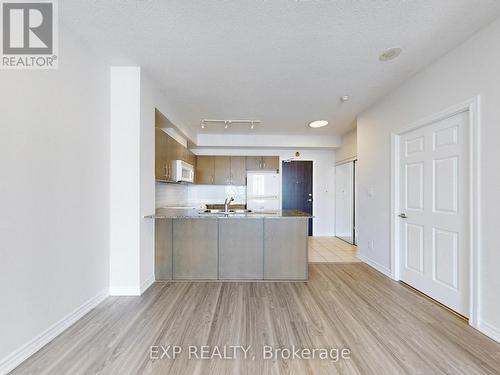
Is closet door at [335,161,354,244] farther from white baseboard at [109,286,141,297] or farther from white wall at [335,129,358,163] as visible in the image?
white baseboard at [109,286,141,297]

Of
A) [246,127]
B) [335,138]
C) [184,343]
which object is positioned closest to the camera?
[184,343]

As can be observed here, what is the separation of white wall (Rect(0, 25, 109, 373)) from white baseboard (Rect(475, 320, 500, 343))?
3532 millimetres

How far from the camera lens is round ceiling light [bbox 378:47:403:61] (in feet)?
7.43

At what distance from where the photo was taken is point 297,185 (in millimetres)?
6176

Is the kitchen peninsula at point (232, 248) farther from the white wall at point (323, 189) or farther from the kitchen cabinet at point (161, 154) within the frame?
the white wall at point (323, 189)

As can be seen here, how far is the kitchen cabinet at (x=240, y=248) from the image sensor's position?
313cm

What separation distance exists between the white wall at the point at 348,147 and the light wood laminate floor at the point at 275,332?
9.91 ft

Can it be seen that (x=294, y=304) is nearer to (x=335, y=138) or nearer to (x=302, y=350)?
(x=302, y=350)

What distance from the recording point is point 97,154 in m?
2.44

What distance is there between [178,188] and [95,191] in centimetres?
271

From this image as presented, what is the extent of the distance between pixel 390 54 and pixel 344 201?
3998 mm

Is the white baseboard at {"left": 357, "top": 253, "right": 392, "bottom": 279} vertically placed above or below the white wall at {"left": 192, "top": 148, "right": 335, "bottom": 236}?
below

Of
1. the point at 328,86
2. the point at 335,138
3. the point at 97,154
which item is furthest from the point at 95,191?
the point at 335,138

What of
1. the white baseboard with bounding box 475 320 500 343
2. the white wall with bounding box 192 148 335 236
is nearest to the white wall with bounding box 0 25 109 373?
the white baseboard with bounding box 475 320 500 343
